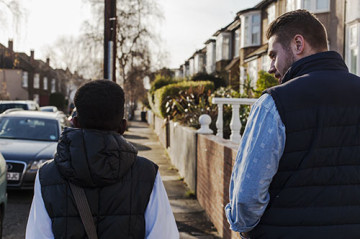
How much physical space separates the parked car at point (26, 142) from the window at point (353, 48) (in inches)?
451

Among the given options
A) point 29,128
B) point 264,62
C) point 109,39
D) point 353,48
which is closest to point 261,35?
point 264,62

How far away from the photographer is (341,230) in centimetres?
200

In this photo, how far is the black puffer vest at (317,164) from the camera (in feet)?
6.47

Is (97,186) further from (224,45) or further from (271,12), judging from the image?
(224,45)

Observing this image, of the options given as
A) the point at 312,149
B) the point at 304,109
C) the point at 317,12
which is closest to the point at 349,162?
the point at 312,149

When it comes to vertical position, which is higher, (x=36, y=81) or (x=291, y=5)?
(x=291, y=5)

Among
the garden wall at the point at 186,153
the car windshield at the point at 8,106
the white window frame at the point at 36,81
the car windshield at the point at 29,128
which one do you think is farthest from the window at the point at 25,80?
the car windshield at the point at 29,128

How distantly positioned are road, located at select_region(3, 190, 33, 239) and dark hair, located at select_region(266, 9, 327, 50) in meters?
4.87

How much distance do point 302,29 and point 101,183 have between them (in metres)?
1.22

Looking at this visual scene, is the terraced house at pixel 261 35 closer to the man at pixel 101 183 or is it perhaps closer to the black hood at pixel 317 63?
the black hood at pixel 317 63

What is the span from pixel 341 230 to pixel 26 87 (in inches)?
2523

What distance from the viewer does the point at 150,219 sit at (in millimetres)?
2080

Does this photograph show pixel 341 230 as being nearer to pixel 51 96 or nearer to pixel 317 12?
pixel 317 12

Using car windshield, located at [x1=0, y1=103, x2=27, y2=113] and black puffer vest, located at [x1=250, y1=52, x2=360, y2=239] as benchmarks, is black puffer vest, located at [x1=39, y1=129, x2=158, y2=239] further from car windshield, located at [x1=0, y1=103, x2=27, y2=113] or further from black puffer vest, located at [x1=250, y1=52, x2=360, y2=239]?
car windshield, located at [x1=0, y1=103, x2=27, y2=113]
